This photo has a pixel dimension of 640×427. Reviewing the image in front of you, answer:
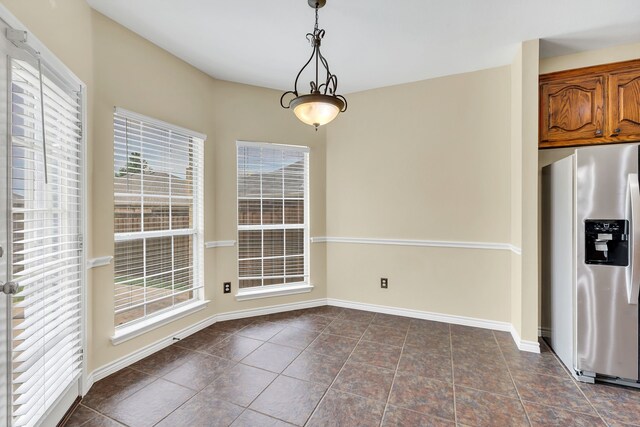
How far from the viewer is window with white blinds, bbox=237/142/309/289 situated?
11.2 feet

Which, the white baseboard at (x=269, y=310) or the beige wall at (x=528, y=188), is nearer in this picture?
the beige wall at (x=528, y=188)

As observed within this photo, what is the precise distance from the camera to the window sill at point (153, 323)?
2.29 m

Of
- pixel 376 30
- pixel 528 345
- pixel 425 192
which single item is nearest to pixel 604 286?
pixel 528 345

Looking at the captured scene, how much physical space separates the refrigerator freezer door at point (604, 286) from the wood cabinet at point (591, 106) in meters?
0.64

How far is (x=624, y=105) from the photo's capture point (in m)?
2.42

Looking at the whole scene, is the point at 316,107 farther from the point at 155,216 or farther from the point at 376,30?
the point at 155,216

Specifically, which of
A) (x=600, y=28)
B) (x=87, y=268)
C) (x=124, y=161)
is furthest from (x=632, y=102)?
(x=87, y=268)

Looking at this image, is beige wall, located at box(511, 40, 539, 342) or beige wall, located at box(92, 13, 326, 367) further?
beige wall, located at box(511, 40, 539, 342)

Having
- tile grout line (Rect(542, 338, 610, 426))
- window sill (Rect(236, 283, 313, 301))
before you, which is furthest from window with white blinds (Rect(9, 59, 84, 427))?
tile grout line (Rect(542, 338, 610, 426))

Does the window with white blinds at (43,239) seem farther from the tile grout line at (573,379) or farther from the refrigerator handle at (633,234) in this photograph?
the refrigerator handle at (633,234)

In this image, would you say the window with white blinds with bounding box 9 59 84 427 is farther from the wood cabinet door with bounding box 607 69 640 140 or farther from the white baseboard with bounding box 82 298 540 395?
the wood cabinet door with bounding box 607 69 640 140

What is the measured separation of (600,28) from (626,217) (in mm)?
1536

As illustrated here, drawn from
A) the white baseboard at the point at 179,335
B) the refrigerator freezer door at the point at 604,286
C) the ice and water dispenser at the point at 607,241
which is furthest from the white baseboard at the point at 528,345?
the white baseboard at the point at 179,335

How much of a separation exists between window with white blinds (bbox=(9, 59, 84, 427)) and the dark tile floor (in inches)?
17.9
